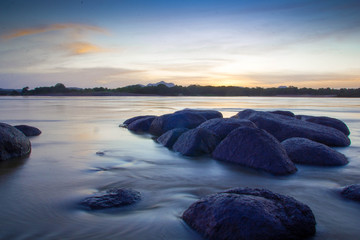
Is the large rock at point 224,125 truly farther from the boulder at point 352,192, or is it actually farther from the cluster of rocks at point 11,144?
the cluster of rocks at point 11,144

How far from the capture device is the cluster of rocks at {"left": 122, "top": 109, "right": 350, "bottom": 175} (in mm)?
4318

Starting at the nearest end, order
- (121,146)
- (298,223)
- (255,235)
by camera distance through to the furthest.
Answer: (255,235)
(298,223)
(121,146)

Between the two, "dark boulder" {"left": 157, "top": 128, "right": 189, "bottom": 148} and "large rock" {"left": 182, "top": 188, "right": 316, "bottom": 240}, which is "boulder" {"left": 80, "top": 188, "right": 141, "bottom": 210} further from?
"dark boulder" {"left": 157, "top": 128, "right": 189, "bottom": 148}

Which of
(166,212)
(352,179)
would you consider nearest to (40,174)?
(166,212)

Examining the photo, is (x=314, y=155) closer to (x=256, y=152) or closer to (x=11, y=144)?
(x=256, y=152)

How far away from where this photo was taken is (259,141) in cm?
438

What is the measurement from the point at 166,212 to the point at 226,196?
0.64m

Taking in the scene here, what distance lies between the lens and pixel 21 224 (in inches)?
98.0

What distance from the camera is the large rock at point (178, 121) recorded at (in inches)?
308

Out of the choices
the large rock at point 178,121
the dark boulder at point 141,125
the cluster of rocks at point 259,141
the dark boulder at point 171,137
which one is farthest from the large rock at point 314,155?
the dark boulder at point 141,125

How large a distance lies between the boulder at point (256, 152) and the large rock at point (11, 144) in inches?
136

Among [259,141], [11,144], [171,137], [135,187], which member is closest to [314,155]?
[259,141]

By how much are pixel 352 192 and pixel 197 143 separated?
270 centimetres

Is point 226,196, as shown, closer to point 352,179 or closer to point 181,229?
point 181,229
